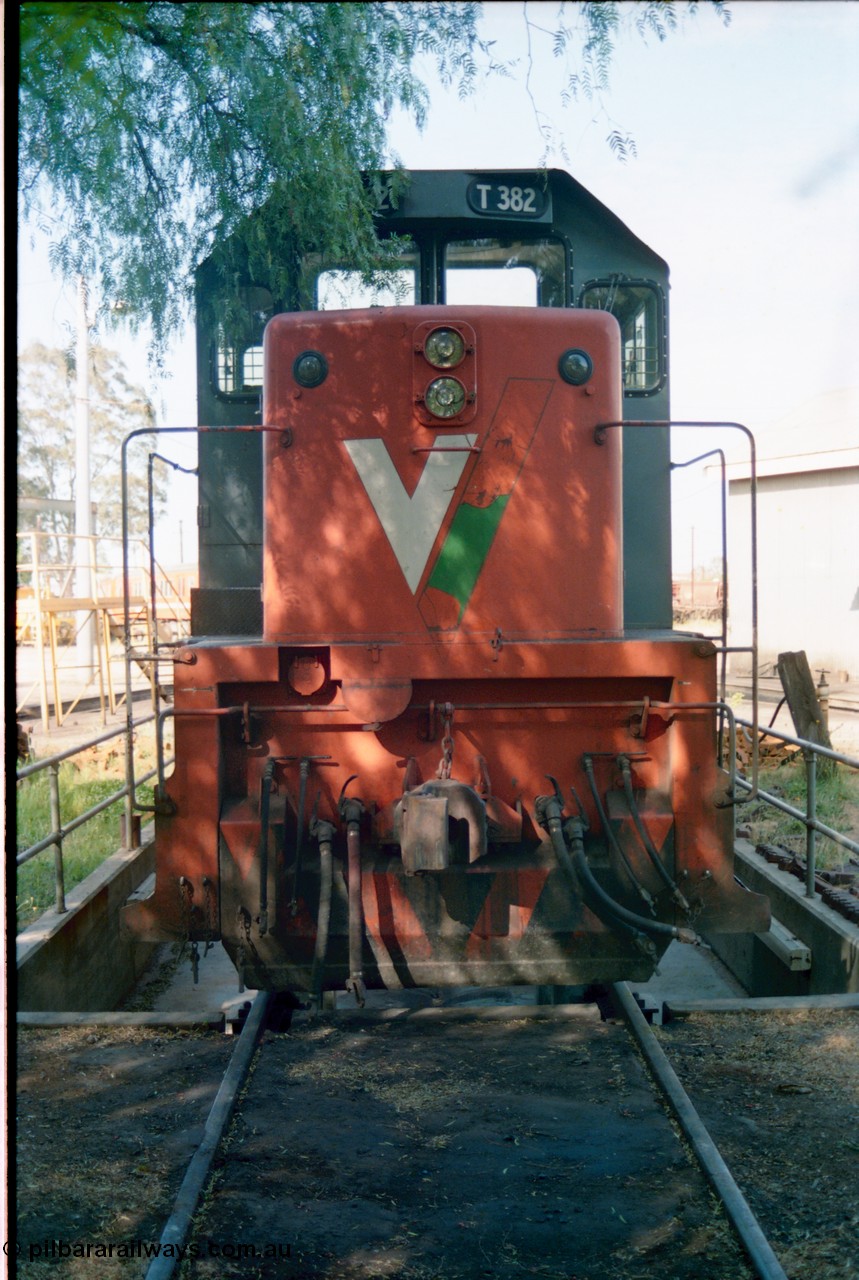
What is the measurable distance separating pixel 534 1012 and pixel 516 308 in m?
2.81

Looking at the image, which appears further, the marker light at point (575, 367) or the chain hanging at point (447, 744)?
the marker light at point (575, 367)

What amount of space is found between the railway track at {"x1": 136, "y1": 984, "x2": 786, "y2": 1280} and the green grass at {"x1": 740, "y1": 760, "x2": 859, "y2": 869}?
3.45 m

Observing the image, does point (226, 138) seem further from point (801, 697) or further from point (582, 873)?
point (801, 697)

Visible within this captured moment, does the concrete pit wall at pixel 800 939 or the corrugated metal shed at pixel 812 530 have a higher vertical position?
the corrugated metal shed at pixel 812 530

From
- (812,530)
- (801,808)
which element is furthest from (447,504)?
(812,530)

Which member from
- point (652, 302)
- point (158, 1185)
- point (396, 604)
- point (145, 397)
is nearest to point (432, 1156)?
point (158, 1185)

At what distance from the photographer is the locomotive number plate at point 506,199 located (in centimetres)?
539

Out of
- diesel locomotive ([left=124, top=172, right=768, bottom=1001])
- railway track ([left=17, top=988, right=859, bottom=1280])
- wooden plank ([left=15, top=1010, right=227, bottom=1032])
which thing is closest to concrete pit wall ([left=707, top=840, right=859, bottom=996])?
railway track ([left=17, top=988, right=859, bottom=1280])

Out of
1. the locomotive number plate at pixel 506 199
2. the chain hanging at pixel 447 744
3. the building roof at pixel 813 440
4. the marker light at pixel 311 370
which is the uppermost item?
the building roof at pixel 813 440

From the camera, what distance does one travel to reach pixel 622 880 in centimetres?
420

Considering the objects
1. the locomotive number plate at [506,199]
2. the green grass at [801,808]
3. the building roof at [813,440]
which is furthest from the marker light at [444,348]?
the building roof at [813,440]

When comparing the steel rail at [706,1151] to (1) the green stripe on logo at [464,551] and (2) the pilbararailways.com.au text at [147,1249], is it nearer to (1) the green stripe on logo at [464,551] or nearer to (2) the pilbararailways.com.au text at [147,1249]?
(2) the pilbararailways.com.au text at [147,1249]

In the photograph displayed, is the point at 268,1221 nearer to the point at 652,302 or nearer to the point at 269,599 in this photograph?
the point at 269,599

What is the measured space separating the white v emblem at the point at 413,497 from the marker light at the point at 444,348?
288mm
